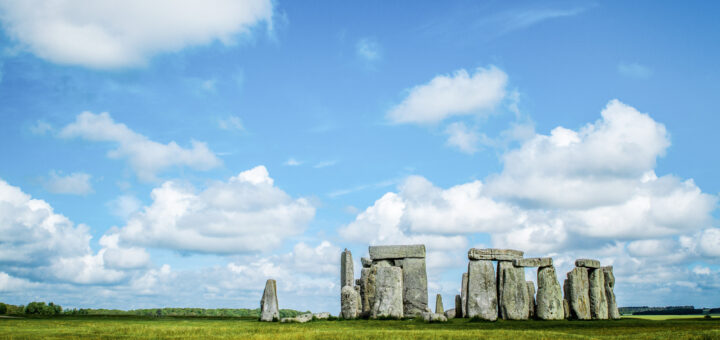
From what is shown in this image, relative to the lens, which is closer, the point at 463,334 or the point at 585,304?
the point at 463,334

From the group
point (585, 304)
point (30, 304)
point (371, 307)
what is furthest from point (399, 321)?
point (30, 304)

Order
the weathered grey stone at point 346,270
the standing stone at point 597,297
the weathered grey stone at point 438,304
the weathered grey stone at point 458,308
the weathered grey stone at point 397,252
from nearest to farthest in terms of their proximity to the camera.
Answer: the weathered grey stone at point 397,252 → the weathered grey stone at point 458,308 → the standing stone at point 597,297 → the weathered grey stone at point 346,270 → the weathered grey stone at point 438,304

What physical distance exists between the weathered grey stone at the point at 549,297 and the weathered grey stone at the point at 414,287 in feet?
16.9

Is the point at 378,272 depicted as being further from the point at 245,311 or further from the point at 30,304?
the point at 245,311

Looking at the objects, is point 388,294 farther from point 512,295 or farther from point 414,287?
point 512,295

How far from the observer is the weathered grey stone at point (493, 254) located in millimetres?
26969

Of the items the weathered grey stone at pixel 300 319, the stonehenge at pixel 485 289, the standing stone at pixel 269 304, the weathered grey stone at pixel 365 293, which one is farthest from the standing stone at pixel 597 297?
the standing stone at pixel 269 304

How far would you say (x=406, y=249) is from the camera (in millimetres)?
28141

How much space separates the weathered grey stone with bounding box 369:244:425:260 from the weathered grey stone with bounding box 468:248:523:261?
7.91ft

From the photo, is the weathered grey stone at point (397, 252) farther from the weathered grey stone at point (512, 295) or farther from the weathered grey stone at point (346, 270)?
the weathered grey stone at point (512, 295)

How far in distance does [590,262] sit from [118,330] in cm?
2167

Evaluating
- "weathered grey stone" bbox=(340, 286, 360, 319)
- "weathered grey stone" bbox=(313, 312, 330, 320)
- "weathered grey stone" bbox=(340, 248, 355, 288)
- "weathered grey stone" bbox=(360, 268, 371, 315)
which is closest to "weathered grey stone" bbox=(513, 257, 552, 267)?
"weathered grey stone" bbox=(360, 268, 371, 315)

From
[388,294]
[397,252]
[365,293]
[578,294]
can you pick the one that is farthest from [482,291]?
[365,293]

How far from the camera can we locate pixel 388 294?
25953 millimetres
